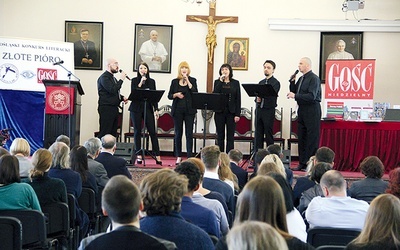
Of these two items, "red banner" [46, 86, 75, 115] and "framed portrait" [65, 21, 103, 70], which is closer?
"red banner" [46, 86, 75, 115]

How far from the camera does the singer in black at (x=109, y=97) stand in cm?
1014

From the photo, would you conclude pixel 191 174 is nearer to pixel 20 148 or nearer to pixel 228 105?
pixel 20 148

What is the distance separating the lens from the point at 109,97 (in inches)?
404

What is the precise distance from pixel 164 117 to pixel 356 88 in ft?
12.6

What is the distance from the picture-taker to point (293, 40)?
40.6 feet

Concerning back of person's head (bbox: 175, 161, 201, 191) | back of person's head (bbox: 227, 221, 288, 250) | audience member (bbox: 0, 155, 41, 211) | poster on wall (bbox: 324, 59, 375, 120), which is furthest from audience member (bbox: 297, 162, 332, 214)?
poster on wall (bbox: 324, 59, 375, 120)

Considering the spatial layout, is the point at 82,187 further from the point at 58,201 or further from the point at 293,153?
the point at 293,153

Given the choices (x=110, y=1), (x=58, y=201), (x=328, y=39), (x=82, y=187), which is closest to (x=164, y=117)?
(x=110, y=1)


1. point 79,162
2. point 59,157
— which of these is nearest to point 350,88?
point 79,162

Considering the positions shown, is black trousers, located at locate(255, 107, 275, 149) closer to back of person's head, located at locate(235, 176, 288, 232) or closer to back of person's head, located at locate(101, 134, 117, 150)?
back of person's head, located at locate(101, 134, 117, 150)

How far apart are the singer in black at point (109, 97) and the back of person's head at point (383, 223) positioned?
25.1 ft

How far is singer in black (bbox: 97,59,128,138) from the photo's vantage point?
33.3 ft

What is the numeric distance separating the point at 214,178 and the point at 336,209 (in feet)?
4.33

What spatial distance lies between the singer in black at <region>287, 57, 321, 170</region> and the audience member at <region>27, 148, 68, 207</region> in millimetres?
5152
